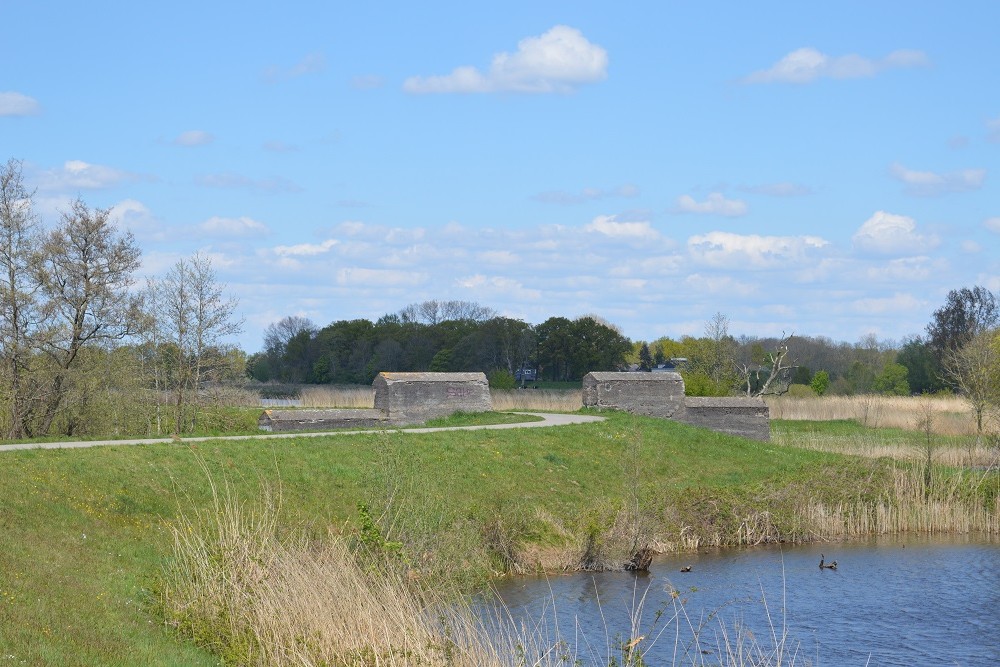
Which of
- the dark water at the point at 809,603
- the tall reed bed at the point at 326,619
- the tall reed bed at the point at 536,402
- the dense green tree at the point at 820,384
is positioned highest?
the dense green tree at the point at 820,384

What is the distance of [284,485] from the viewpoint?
942 inches

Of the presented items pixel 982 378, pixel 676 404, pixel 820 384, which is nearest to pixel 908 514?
pixel 676 404

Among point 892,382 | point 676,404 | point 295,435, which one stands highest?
point 892,382

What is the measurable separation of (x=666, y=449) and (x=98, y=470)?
1862 cm

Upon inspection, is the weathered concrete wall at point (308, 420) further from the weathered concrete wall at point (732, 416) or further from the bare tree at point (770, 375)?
the bare tree at point (770, 375)

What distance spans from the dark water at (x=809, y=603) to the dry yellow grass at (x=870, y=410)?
69.9 feet

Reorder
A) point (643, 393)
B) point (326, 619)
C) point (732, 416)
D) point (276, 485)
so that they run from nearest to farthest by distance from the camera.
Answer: point (326, 619)
point (276, 485)
point (732, 416)
point (643, 393)

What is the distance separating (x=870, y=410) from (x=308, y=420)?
27.1 m

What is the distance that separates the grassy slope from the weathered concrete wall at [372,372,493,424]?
630 cm

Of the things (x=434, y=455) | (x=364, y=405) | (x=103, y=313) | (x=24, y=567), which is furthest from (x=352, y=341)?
(x=24, y=567)

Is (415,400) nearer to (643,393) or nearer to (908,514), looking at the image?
(643,393)

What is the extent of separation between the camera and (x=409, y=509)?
1802 cm

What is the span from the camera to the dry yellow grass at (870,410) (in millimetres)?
47219

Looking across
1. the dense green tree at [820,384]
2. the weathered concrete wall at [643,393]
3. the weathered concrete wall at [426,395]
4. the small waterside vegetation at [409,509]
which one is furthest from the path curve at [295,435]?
the dense green tree at [820,384]
